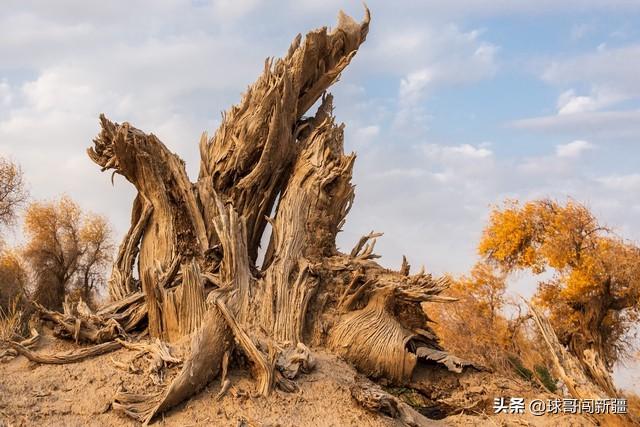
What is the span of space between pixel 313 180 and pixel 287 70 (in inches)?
70.9

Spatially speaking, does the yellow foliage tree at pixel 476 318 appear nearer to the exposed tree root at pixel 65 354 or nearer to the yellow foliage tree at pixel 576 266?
the yellow foliage tree at pixel 576 266

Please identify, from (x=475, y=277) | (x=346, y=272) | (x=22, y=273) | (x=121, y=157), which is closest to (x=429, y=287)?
(x=346, y=272)

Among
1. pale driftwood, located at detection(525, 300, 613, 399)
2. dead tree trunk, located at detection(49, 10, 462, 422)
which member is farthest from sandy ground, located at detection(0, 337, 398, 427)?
pale driftwood, located at detection(525, 300, 613, 399)

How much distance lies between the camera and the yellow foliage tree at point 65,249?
23875mm

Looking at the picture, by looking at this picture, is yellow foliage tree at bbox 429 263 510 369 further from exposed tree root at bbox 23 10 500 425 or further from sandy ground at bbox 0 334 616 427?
sandy ground at bbox 0 334 616 427

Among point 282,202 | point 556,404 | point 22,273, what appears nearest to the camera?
point 556,404

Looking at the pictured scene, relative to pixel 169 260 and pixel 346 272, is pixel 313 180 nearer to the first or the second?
pixel 346 272

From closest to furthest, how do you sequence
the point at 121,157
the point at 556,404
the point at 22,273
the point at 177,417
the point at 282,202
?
the point at 177,417
the point at 556,404
the point at 121,157
the point at 282,202
the point at 22,273

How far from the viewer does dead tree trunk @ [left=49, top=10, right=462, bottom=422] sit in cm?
842

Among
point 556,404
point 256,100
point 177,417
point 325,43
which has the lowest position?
point 177,417

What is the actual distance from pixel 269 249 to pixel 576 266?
12.8 meters

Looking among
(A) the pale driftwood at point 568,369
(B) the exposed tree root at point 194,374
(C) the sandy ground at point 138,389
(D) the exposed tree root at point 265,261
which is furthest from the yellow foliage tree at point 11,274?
(A) the pale driftwood at point 568,369

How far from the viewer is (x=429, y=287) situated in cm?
1010

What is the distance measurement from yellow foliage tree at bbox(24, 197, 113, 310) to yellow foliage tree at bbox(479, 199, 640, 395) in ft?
43.9
